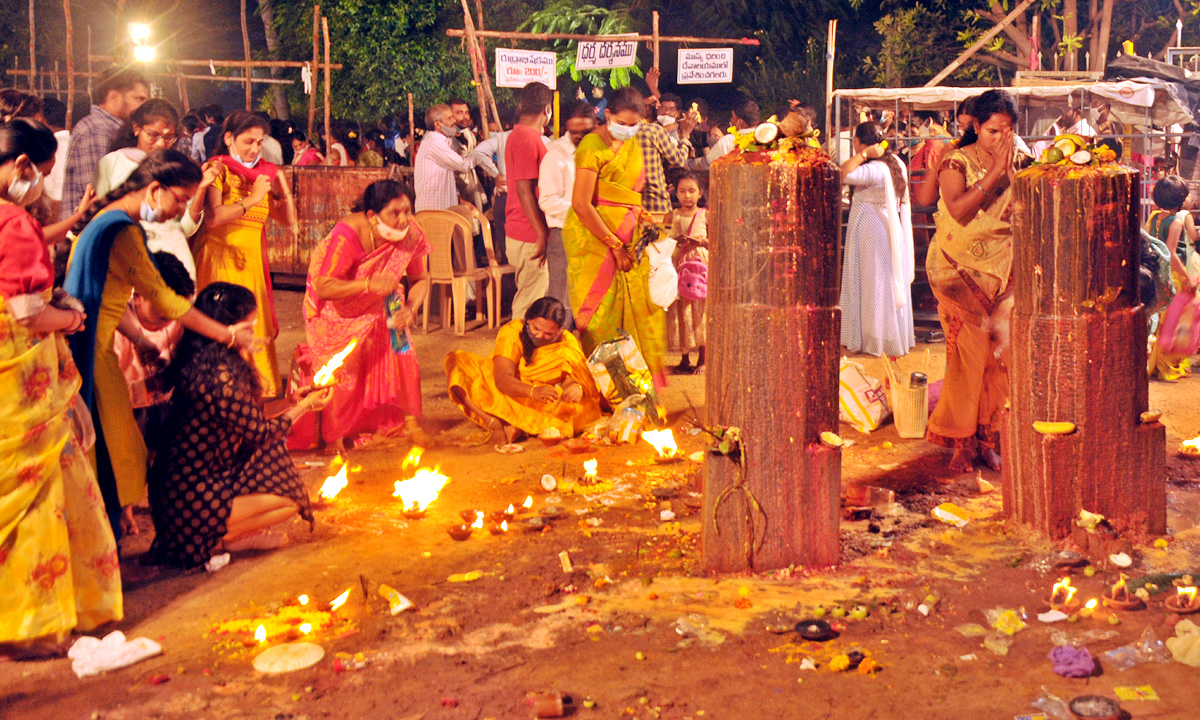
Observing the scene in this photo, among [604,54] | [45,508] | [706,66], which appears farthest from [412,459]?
[706,66]

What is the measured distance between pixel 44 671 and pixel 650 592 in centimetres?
214

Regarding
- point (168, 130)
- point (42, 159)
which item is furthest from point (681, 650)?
point (168, 130)

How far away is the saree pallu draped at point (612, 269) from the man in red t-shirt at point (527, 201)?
1.25m

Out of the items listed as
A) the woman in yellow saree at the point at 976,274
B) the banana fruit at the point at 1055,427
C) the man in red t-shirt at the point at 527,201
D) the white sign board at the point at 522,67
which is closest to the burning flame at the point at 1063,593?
the banana fruit at the point at 1055,427

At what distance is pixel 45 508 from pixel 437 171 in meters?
7.69

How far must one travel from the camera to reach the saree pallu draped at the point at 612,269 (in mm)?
6914

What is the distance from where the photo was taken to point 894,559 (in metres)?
4.65

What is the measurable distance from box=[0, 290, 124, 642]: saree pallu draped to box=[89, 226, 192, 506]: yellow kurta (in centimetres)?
39

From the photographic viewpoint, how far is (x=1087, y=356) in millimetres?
4617

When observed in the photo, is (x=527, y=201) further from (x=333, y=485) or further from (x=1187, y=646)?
(x=1187, y=646)

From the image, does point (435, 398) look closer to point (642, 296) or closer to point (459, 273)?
point (642, 296)

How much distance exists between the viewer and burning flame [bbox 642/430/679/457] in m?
6.37

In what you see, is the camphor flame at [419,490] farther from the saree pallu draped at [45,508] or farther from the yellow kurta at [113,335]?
the saree pallu draped at [45,508]

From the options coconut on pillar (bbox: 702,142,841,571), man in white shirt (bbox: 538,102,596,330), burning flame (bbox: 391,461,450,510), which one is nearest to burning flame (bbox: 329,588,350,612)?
burning flame (bbox: 391,461,450,510)
